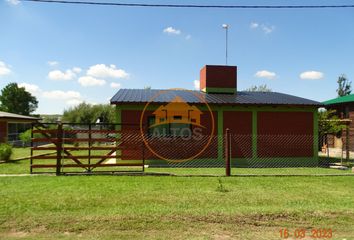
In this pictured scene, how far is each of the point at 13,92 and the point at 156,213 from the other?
71.2 m

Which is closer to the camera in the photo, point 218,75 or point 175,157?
point 175,157

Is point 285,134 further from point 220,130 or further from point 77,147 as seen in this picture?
point 77,147

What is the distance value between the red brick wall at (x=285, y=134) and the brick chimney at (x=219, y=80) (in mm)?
3983

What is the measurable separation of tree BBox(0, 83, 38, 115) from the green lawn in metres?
65.4

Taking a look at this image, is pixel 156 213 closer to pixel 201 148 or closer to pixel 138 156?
pixel 138 156

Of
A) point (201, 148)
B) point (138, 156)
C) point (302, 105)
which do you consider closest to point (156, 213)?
point (138, 156)

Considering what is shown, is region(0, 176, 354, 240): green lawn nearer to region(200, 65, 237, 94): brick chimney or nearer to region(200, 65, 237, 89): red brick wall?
region(200, 65, 237, 94): brick chimney

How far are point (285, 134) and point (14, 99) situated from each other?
2568 inches

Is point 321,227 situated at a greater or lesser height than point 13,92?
lesser

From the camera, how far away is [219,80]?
20062 mm

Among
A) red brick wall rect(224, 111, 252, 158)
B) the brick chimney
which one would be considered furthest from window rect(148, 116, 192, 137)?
the brick chimney

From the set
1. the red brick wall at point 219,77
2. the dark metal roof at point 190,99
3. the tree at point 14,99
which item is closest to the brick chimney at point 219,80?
the red brick wall at point 219,77

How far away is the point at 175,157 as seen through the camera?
15516 mm
